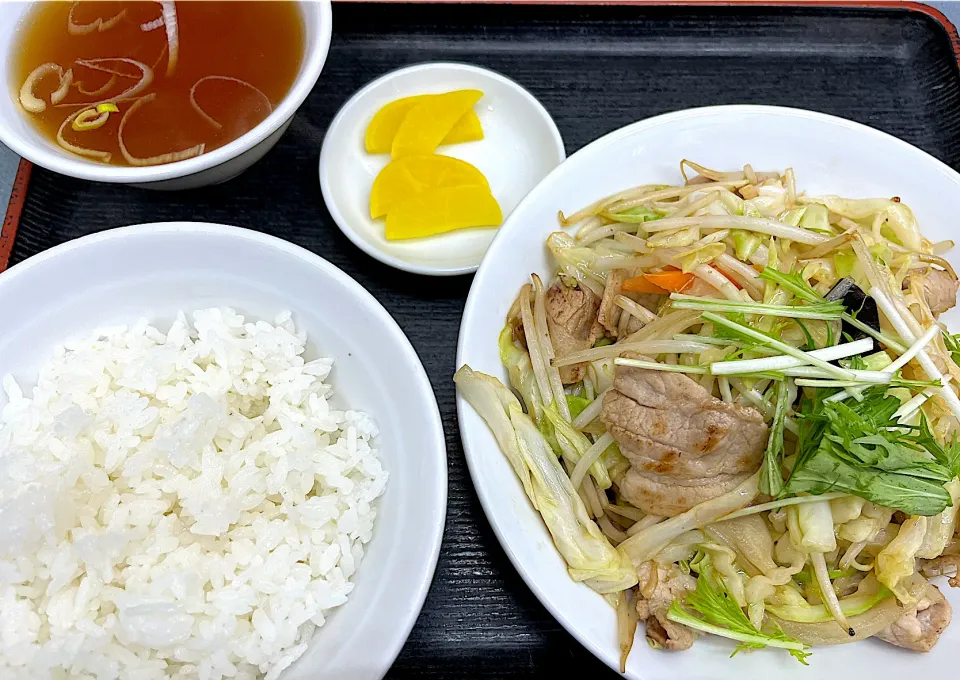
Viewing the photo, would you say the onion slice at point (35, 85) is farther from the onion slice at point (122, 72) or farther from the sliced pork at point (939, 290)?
the sliced pork at point (939, 290)

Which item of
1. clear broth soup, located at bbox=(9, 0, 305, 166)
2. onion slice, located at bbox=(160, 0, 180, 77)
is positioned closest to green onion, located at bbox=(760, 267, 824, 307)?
clear broth soup, located at bbox=(9, 0, 305, 166)

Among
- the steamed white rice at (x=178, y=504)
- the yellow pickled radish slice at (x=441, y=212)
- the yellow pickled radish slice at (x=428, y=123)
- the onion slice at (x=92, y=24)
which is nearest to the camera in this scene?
the steamed white rice at (x=178, y=504)

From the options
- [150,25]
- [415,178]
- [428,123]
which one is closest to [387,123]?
[428,123]

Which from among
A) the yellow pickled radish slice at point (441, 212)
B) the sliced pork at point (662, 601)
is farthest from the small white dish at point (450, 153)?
the sliced pork at point (662, 601)

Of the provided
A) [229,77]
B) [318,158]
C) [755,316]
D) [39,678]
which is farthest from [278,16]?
[39,678]

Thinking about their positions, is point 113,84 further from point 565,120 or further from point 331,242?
point 565,120

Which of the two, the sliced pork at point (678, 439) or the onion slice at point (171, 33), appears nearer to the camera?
the sliced pork at point (678, 439)

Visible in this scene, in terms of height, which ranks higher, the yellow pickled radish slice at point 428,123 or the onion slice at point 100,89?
the yellow pickled radish slice at point 428,123
